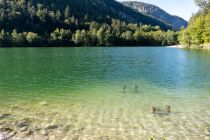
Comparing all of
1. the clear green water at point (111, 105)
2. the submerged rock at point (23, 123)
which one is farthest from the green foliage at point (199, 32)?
the submerged rock at point (23, 123)

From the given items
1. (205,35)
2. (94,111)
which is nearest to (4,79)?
(94,111)

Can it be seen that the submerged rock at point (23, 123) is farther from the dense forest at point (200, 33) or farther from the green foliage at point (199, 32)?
the green foliage at point (199, 32)

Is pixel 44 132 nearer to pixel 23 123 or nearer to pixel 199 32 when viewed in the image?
pixel 23 123

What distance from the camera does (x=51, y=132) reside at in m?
21.6

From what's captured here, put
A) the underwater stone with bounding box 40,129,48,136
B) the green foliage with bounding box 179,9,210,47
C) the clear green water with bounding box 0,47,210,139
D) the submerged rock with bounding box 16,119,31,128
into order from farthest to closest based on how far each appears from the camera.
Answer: the green foliage with bounding box 179,9,210,47, the submerged rock with bounding box 16,119,31,128, the clear green water with bounding box 0,47,210,139, the underwater stone with bounding box 40,129,48,136

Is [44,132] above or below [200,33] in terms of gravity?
below

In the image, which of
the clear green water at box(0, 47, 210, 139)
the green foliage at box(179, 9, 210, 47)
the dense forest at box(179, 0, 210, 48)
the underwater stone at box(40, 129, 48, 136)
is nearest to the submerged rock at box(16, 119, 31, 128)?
the clear green water at box(0, 47, 210, 139)

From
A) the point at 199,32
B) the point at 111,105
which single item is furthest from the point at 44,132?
the point at 199,32

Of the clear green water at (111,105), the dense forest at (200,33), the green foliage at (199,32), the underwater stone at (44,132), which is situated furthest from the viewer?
the green foliage at (199,32)

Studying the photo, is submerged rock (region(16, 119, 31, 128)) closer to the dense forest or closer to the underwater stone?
the underwater stone

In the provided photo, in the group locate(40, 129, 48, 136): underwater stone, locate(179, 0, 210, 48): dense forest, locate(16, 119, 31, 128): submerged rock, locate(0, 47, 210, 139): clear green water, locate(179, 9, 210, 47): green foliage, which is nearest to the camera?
locate(40, 129, 48, 136): underwater stone

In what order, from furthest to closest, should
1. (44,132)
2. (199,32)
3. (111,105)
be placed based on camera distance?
(199,32) → (111,105) → (44,132)

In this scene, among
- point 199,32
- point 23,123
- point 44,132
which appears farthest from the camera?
point 199,32

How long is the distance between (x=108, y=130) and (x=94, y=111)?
568 cm
